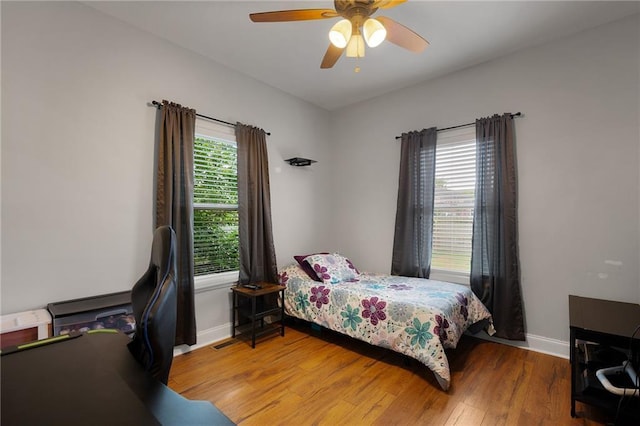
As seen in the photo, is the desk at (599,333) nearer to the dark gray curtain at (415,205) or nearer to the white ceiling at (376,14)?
the dark gray curtain at (415,205)

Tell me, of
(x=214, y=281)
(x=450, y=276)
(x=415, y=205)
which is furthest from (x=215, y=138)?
(x=450, y=276)

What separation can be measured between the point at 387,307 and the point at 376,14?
2371mm

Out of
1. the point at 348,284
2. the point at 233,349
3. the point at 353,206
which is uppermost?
the point at 353,206

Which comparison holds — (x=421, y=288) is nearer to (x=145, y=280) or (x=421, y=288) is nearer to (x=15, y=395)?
(x=145, y=280)

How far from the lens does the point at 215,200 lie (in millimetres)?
3100

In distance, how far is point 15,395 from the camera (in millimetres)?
738

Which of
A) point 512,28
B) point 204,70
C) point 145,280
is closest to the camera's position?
point 145,280

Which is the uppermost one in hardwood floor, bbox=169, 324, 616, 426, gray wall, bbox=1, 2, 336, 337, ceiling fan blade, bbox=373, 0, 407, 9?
ceiling fan blade, bbox=373, 0, 407, 9

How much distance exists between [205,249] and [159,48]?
6.22 ft

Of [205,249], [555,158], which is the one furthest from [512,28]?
[205,249]

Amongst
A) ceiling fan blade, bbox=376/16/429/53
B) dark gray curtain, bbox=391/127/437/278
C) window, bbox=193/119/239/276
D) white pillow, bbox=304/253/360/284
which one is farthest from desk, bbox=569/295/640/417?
window, bbox=193/119/239/276

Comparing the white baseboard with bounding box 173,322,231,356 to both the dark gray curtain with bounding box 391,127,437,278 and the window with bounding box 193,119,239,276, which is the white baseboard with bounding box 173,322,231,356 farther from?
the dark gray curtain with bounding box 391,127,437,278

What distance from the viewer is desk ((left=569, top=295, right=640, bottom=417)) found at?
1677mm

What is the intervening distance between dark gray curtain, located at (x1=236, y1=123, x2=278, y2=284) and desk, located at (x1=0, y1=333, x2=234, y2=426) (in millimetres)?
2218
